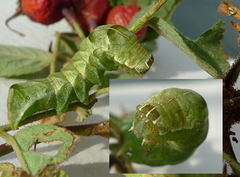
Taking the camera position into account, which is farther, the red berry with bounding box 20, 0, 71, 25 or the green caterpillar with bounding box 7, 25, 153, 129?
the red berry with bounding box 20, 0, 71, 25

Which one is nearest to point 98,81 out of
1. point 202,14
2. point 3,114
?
point 3,114

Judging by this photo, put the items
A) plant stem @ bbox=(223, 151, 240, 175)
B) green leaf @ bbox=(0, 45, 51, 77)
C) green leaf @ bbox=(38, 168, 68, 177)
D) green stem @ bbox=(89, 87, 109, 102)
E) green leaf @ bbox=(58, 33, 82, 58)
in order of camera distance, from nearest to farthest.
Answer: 1. green leaf @ bbox=(38, 168, 68, 177)
2. plant stem @ bbox=(223, 151, 240, 175)
3. green stem @ bbox=(89, 87, 109, 102)
4. green leaf @ bbox=(0, 45, 51, 77)
5. green leaf @ bbox=(58, 33, 82, 58)

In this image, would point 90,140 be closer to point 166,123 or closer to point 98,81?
point 98,81

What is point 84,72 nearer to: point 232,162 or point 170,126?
point 170,126

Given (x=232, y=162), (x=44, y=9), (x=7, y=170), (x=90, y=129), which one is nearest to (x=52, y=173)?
(x=7, y=170)

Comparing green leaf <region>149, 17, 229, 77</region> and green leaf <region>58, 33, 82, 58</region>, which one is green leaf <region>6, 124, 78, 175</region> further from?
green leaf <region>58, 33, 82, 58</region>

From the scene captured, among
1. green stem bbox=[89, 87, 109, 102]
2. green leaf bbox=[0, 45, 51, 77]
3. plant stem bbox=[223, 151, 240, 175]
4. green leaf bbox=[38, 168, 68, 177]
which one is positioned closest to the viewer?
green leaf bbox=[38, 168, 68, 177]

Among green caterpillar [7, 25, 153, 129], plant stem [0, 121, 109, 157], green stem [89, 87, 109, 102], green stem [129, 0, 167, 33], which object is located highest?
green stem [129, 0, 167, 33]

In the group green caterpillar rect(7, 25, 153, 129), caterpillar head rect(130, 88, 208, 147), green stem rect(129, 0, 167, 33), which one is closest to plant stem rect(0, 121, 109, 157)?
green caterpillar rect(7, 25, 153, 129)
